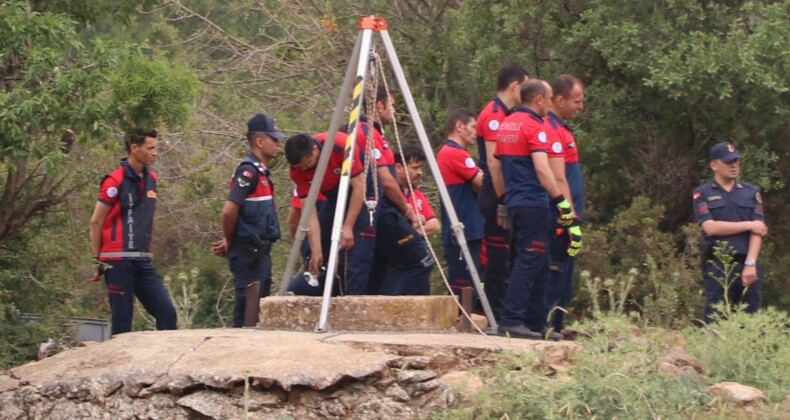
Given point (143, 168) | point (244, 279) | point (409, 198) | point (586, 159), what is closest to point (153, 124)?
point (143, 168)

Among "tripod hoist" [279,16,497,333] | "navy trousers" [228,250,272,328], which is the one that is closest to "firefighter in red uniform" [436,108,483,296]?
"tripod hoist" [279,16,497,333]

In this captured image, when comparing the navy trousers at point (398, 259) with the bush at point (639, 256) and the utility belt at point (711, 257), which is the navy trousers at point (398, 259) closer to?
the utility belt at point (711, 257)

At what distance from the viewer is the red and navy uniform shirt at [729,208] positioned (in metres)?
9.68

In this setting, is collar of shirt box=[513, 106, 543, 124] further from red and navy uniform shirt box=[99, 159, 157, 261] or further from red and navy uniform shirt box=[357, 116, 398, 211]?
red and navy uniform shirt box=[99, 159, 157, 261]

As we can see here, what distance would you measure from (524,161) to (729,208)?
187 cm

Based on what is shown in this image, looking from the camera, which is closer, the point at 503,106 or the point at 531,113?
the point at 531,113

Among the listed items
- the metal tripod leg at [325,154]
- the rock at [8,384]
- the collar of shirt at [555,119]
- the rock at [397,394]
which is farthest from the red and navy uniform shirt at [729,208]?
the rock at [8,384]

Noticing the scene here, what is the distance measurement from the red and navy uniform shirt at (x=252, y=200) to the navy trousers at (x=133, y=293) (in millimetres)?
658

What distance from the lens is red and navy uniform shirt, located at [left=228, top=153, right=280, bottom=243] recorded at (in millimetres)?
9258

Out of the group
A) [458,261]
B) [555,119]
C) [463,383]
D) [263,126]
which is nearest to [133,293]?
[263,126]

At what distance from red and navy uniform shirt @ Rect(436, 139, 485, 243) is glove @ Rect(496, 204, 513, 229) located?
66 cm

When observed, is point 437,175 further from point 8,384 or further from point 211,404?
point 8,384

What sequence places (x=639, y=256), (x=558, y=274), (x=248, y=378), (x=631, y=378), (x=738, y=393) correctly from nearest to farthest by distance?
(x=631, y=378), (x=248, y=378), (x=738, y=393), (x=558, y=274), (x=639, y=256)

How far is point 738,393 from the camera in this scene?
7207mm
